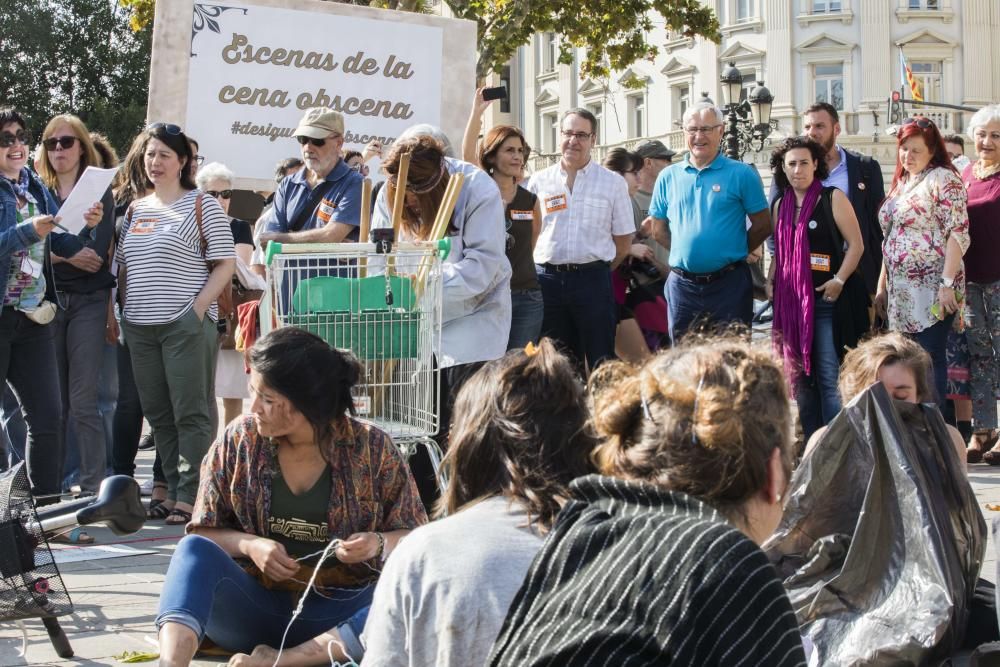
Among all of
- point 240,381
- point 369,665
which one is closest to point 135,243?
point 240,381

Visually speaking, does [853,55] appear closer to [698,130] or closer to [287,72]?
[287,72]

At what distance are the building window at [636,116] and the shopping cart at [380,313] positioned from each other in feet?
163

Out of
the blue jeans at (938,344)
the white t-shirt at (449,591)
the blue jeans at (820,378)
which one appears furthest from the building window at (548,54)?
the white t-shirt at (449,591)

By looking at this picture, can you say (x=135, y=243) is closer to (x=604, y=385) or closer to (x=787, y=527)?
(x=787, y=527)

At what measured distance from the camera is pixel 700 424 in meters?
2.20

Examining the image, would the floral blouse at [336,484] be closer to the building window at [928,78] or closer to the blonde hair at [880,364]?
the blonde hair at [880,364]

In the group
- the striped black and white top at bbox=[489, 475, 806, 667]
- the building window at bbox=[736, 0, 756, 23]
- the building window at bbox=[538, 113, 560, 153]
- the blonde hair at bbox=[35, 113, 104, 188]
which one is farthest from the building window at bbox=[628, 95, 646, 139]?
the striped black and white top at bbox=[489, 475, 806, 667]

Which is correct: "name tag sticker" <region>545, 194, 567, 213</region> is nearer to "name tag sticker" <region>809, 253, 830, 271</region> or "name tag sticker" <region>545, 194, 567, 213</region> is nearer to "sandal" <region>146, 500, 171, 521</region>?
"name tag sticker" <region>809, 253, 830, 271</region>

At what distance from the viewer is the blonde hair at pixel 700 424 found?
2195mm

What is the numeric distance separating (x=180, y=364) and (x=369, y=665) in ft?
14.9

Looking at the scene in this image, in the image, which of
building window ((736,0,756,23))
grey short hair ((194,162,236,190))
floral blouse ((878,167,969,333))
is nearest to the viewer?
floral blouse ((878,167,969,333))

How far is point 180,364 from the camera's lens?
6805 mm

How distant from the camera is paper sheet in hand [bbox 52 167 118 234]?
6445 millimetres

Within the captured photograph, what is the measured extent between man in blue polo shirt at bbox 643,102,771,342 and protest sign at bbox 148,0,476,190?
3639 millimetres
